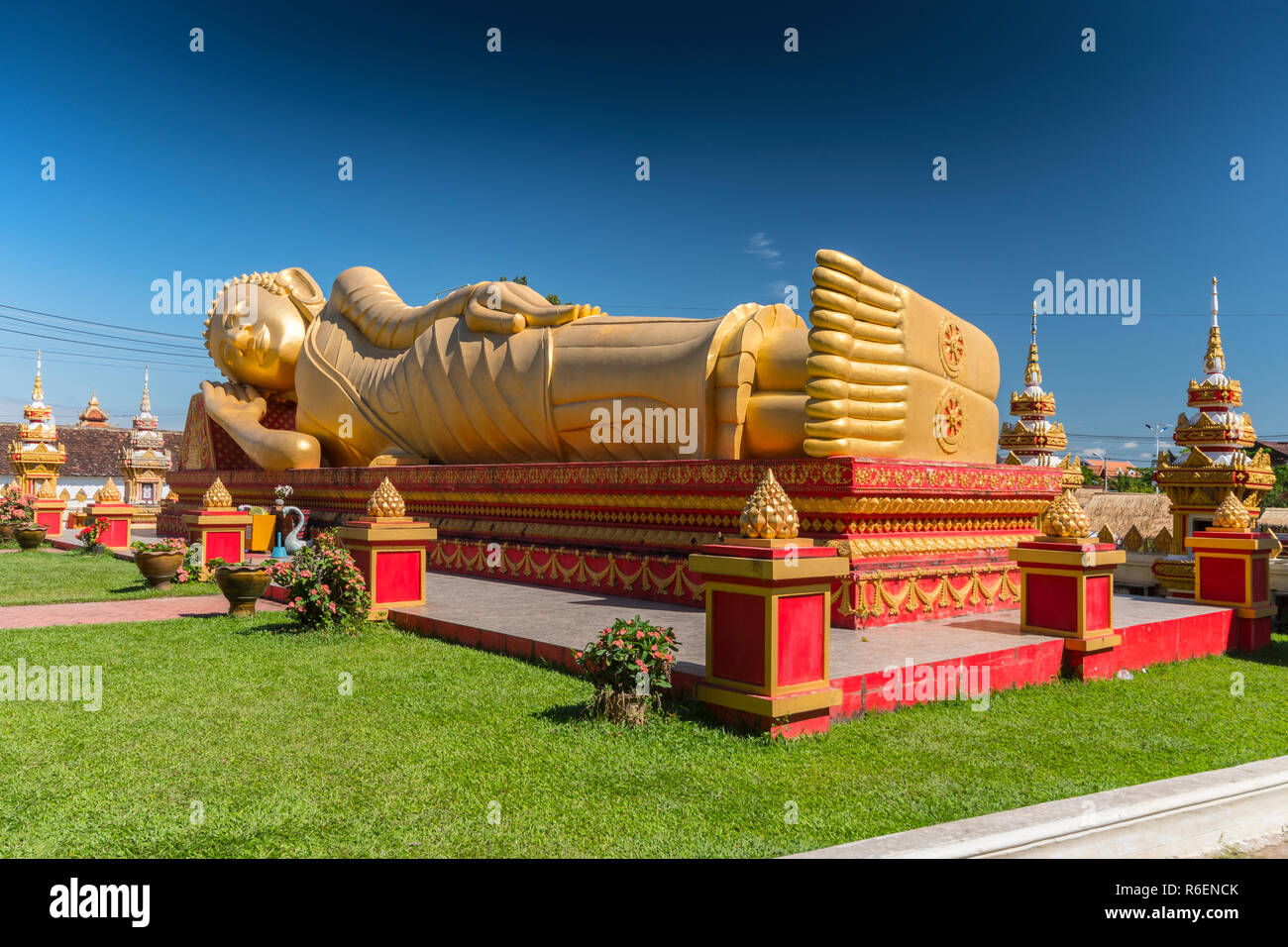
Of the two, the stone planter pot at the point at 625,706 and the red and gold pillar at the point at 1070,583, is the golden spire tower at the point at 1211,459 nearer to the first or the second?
the red and gold pillar at the point at 1070,583

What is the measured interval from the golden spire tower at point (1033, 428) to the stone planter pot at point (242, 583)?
50.6ft

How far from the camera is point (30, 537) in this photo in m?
18.3

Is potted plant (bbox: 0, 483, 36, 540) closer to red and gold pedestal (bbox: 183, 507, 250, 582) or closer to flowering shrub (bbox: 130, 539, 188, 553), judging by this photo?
red and gold pedestal (bbox: 183, 507, 250, 582)

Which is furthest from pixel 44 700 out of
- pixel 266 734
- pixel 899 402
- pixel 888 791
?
pixel 899 402

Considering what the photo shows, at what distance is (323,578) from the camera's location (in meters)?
8.45

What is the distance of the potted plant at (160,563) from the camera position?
11.8 metres

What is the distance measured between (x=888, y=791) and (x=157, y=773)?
3.59 meters

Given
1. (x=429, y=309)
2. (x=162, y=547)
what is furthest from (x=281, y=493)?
(x=429, y=309)

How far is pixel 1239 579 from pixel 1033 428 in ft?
36.2

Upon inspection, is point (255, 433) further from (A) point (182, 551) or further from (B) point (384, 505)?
(B) point (384, 505)

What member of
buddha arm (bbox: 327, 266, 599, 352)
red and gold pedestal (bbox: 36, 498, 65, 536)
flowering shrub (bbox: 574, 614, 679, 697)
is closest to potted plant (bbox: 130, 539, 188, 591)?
buddha arm (bbox: 327, 266, 599, 352)

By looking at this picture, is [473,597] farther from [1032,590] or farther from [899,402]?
[1032,590]

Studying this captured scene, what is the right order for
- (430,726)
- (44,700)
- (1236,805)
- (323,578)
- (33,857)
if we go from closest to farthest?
1. (33,857)
2. (1236,805)
3. (430,726)
4. (44,700)
5. (323,578)

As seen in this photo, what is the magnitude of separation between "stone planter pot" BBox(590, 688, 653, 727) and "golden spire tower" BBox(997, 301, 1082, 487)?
1615cm
